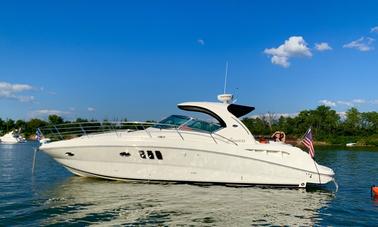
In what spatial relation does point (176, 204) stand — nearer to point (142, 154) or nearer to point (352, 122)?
point (142, 154)

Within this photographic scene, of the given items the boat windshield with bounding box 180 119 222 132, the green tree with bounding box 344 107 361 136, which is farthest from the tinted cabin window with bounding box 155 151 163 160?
the green tree with bounding box 344 107 361 136

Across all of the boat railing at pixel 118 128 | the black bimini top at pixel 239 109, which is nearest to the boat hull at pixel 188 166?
the boat railing at pixel 118 128

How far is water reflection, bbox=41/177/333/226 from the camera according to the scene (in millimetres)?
9312

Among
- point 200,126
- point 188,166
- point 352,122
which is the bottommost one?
point 188,166

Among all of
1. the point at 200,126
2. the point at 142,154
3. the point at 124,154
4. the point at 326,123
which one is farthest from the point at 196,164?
the point at 326,123

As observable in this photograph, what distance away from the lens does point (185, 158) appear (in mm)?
14070

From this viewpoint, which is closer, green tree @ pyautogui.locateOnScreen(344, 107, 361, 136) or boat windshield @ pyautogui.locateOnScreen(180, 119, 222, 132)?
boat windshield @ pyautogui.locateOnScreen(180, 119, 222, 132)

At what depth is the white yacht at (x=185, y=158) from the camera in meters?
14.0

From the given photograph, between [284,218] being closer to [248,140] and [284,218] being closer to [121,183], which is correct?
[248,140]

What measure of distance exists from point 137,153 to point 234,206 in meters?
4.56

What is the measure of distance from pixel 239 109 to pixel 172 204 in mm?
6633

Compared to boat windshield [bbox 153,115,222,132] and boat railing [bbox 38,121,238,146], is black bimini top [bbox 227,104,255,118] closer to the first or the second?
boat windshield [bbox 153,115,222,132]

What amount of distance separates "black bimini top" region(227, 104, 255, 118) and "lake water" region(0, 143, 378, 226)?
351 centimetres

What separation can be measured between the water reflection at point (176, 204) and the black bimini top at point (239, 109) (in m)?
3.53
